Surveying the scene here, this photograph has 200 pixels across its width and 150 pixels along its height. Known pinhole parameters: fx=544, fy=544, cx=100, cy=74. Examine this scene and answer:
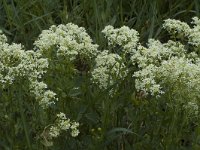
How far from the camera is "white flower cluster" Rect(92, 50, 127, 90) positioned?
121 inches

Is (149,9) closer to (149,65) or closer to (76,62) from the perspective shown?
(76,62)

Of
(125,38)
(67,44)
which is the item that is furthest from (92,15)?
(67,44)

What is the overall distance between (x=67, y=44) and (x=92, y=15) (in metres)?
1.72

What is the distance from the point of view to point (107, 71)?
3.09m

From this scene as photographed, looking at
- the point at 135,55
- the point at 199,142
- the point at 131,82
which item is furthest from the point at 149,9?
the point at 199,142

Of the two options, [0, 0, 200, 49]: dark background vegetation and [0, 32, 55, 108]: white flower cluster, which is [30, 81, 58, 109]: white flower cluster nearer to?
[0, 32, 55, 108]: white flower cluster

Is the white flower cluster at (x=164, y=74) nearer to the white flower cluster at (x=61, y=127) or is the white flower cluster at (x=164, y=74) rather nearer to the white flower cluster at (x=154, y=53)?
the white flower cluster at (x=154, y=53)

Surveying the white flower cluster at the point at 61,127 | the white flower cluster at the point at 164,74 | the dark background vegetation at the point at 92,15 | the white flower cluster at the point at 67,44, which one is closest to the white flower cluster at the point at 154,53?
the white flower cluster at the point at 164,74

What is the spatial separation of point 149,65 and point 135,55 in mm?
178

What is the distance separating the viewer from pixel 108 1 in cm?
449

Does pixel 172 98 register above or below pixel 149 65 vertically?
below

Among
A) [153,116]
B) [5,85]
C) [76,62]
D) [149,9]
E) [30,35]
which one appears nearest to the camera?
[5,85]

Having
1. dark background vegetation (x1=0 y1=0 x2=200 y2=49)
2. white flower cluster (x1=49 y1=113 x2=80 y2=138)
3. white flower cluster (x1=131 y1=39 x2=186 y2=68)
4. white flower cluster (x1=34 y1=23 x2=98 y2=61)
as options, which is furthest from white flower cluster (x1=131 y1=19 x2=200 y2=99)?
dark background vegetation (x1=0 y1=0 x2=200 y2=49)

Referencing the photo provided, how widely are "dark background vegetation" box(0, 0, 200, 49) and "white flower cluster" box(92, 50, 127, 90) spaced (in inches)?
40.4
